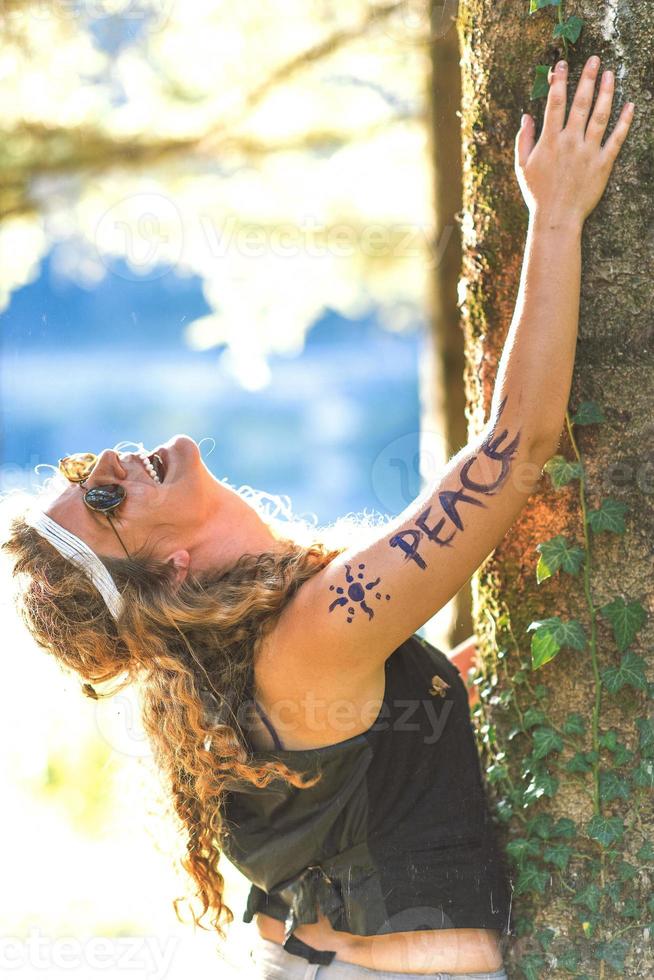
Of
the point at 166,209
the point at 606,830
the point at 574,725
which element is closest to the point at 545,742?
the point at 574,725

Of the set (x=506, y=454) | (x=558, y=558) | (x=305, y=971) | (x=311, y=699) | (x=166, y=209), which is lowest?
(x=305, y=971)

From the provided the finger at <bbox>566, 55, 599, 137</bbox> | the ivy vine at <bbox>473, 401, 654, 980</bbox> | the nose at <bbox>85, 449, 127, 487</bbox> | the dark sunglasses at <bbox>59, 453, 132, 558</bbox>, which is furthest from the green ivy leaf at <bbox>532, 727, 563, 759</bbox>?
the finger at <bbox>566, 55, 599, 137</bbox>

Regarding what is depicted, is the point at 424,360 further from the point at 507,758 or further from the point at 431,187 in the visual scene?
the point at 507,758

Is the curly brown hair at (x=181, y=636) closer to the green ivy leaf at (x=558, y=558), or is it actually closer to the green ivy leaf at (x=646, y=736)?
the green ivy leaf at (x=558, y=558)

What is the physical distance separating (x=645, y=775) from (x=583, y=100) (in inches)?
52.4

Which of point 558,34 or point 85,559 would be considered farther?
point 85,559

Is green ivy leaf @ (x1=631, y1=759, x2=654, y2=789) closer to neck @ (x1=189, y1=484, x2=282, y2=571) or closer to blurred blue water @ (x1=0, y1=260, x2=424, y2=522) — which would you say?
neck @ (x1=189, y1=484, x2=282, y2=571)

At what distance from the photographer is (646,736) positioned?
204 centimetres

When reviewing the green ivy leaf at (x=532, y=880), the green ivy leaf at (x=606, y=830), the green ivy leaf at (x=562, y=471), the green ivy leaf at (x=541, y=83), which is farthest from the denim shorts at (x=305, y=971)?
the green ivy leaf at (x=541, y=83)

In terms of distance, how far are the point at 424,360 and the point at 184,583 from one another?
345 cm

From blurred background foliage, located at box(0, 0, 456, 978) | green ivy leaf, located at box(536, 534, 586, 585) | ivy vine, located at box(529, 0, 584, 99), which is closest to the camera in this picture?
ivy vine, located at box(529, 0, 584, 99)

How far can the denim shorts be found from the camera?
206 centimetres

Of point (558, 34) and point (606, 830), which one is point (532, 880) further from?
point (558, 34)

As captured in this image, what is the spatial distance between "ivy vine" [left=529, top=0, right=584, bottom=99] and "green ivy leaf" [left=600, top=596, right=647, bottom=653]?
1.04 meters
